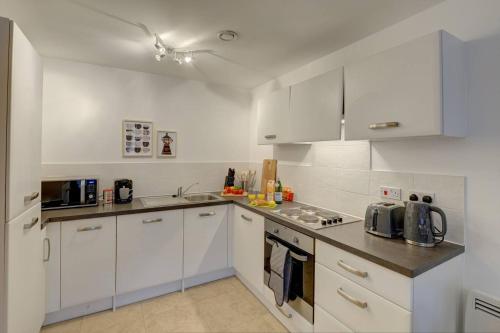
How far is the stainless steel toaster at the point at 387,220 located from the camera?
4.74 ft

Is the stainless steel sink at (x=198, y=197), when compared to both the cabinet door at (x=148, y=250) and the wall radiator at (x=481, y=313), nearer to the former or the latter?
the cabinet door at (x=148, y=250)

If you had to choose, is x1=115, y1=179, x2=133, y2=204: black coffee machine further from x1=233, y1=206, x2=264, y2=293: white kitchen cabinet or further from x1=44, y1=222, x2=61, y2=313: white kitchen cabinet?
x1=233, y1=206, x2=264, y2=293: white kitchen cabinet

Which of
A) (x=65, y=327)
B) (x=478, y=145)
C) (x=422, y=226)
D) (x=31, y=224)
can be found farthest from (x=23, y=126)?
(x=478, y=145)

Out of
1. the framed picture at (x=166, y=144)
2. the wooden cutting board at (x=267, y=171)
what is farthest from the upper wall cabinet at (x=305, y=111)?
the framed picture at (x=166, y=144)

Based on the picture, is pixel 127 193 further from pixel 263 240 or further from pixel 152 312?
pixel 263 240

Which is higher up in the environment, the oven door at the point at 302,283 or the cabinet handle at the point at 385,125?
the cabinet handle at the point at 385,125

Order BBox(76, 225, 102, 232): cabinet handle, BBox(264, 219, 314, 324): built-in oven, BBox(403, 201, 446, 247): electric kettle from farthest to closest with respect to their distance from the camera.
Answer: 1. BBox(76, 225, 102, 232): cabinet handle
2. BBox(264, 219, 314, 324): built-in oven
3. BBox(403, 201, 446, 247): electric kettle

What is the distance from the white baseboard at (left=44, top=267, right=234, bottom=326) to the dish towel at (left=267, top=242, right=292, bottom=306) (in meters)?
0.93

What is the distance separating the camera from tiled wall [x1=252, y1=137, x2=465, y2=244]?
1.40 m

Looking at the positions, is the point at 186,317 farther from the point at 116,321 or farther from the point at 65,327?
the point at 65,327

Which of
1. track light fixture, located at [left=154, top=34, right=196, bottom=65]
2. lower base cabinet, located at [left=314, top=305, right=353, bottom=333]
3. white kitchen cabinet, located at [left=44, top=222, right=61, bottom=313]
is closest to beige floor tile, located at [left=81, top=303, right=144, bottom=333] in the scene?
white kitchen cabinet, located at [left=44, top=222, right=61, bottom=313]

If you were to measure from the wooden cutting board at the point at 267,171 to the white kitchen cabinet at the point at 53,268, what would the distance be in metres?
1.92

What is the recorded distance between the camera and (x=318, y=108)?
185cm

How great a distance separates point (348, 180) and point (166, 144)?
1.93 meters
